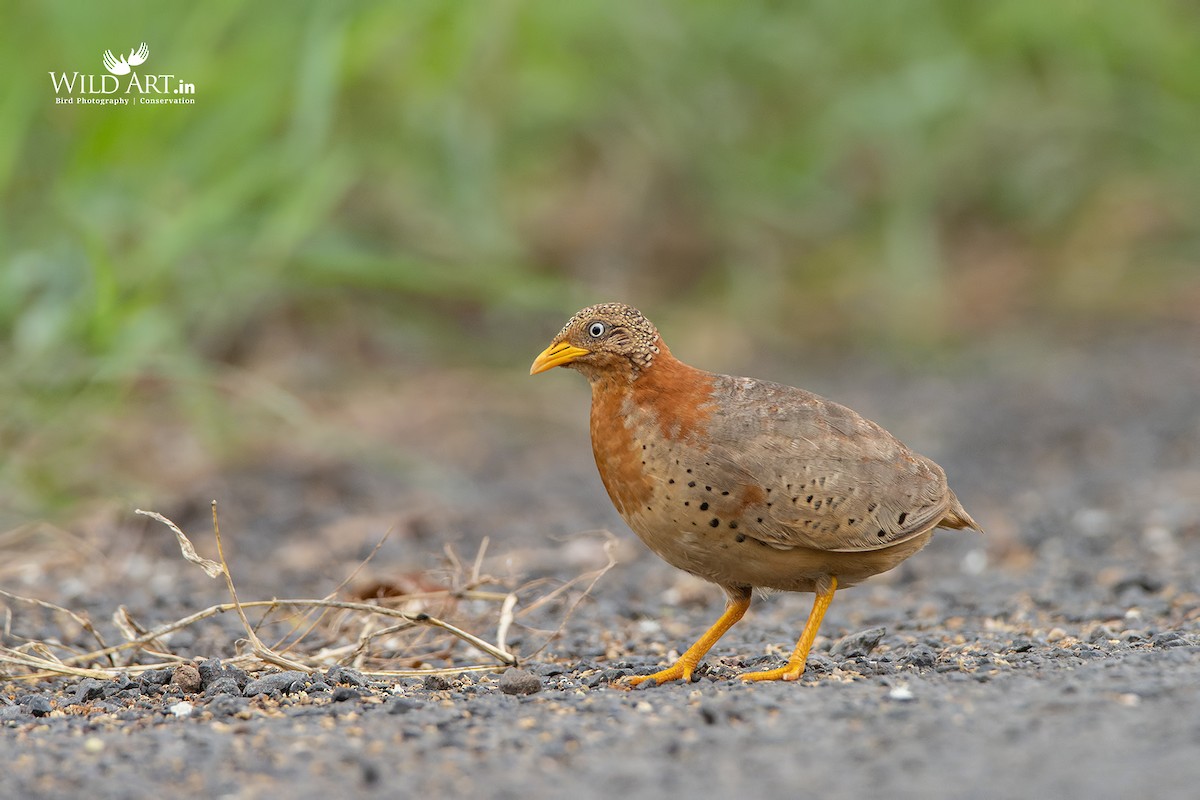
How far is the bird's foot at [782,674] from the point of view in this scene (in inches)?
145

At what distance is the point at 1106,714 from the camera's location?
9.62 ft

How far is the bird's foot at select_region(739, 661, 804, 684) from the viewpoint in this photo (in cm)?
369

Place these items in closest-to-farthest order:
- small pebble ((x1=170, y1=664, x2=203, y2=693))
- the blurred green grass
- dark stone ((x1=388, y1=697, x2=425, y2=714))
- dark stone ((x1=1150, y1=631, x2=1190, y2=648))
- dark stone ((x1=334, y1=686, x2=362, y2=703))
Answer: dark stone ((x1=388, y1=697, x2=425, y2=714)) → dark stone ((x1=334, y1=686, x2=362, y2=703)) → small pebble ((x1=170, y1=664, x2=203, y2=693)) → dark stone ((x1=1150, y1=631, x2=1190, y2=648)) → the blurred green grass

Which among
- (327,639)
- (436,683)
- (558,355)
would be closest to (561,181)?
(558,355)

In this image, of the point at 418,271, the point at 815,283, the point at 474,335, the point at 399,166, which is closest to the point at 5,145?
the point at 418,271

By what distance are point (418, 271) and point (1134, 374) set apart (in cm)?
455

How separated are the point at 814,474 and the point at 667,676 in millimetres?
617

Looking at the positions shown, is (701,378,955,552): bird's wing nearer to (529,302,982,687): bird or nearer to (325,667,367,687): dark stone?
(529,302,982,687): bird

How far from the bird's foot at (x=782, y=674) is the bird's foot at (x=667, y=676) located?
169 millimetres

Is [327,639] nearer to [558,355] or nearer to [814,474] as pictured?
[558,355]

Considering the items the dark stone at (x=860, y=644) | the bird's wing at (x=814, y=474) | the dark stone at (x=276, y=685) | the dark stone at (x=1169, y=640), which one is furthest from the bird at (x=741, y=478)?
the dark stone at (x=276, y=685)

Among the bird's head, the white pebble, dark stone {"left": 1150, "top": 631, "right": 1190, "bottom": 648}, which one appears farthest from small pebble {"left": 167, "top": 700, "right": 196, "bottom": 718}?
dark stone {"left": 1150, "top": 631, "right": 1190, "bottom": 648}

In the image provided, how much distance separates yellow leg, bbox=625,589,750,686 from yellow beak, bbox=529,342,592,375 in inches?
29.9

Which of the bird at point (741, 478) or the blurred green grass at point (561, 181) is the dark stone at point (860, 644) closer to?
the bird at point (741, 478)
